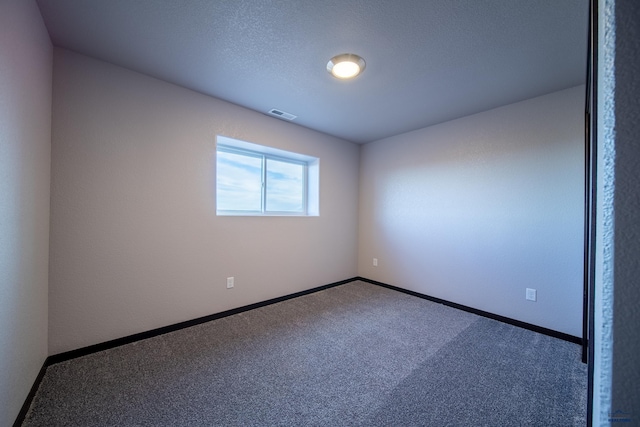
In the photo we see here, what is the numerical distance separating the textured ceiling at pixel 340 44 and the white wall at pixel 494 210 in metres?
0.40

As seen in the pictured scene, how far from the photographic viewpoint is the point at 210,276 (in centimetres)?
254

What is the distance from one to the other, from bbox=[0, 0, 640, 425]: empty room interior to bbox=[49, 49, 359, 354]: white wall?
0.02 metres

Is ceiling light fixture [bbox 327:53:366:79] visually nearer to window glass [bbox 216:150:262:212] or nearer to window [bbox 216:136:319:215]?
window [bbox 216:136:319:215]

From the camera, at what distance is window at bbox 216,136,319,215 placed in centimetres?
286

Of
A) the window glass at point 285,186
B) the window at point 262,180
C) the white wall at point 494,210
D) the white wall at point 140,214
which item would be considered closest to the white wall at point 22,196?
the white wall at point 140,214

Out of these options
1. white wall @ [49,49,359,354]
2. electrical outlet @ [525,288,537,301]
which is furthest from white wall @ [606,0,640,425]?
electrical outlet @ [525,288,537,301]

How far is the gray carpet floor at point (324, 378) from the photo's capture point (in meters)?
1.37

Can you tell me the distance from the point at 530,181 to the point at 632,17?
279 cm

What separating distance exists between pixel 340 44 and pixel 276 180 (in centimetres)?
196

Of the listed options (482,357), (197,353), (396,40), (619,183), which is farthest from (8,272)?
(482,357)

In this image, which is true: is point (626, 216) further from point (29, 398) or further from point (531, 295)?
point (531, 295)

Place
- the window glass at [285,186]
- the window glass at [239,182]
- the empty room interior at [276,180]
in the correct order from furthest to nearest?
the window glass at [285,186]
the window glass at [239,182]
the empty room interior at [276,180]

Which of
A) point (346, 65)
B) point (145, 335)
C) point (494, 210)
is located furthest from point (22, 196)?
point (494, 210)

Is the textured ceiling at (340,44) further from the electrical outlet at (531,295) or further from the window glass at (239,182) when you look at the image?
the electrical outlet at (531,295)
